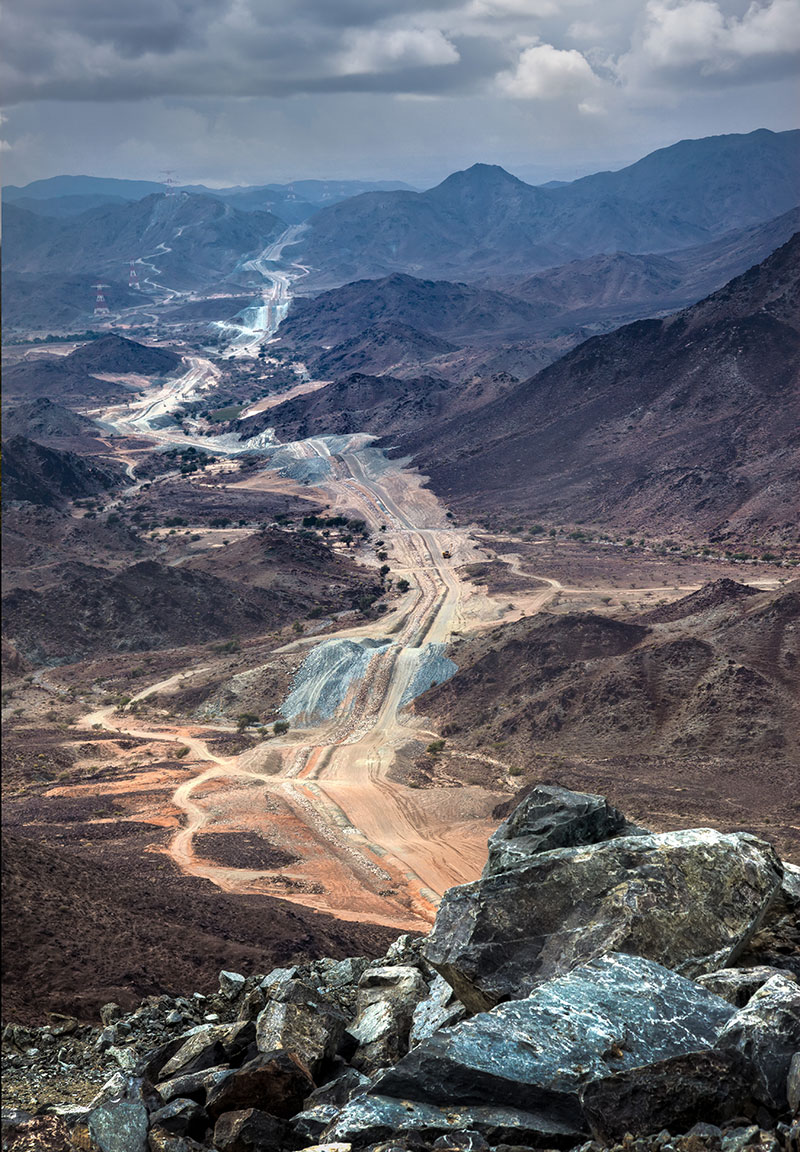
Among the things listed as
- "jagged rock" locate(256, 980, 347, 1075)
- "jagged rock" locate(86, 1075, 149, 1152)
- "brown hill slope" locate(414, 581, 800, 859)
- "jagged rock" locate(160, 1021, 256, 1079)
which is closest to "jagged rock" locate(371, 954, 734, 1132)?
"jagged rock" locate(256, 980, 347, 1075)

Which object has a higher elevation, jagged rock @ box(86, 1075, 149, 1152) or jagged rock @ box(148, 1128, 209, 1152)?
jagged rock @ box(148, 1128, 209, 1152)

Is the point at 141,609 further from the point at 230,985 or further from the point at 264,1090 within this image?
the point at 264,1090

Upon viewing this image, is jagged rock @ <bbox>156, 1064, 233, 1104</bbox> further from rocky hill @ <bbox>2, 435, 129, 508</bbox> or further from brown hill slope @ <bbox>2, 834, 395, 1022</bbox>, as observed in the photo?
rocky hill @ <bbox>2, 435, 129, 508</bbox>

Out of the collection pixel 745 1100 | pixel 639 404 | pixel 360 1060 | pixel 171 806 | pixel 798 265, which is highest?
pixel 798 265

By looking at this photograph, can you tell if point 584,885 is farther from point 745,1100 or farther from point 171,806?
point 171,806

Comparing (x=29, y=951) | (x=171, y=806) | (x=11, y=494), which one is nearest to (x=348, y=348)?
(x=11, y=494)

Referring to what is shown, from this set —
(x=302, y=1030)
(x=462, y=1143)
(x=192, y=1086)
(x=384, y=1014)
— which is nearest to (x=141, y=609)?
(x=384, y=1014)
